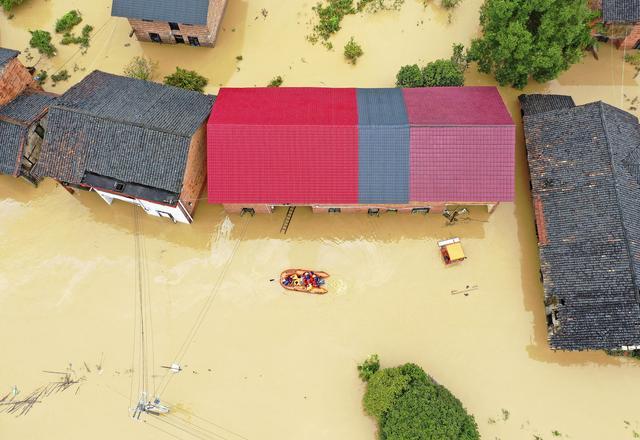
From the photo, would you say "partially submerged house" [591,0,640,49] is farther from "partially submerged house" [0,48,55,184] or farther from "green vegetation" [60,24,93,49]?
"partially submerged house" [0,48,55,184]

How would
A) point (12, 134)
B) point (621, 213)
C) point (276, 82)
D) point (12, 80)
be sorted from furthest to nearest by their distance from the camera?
point (276, 82) < point (12, 80) < point (12, 134) < point (621, 213)

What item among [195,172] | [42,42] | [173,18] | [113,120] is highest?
[173,18]

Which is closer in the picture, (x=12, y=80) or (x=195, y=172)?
(x=195, y=172)

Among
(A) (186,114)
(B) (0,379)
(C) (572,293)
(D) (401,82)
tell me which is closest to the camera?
(C) (572,293)

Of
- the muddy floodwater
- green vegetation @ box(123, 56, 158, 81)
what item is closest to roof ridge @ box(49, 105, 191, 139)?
the muddy floodwater

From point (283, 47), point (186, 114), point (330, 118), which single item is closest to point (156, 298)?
point (186, 114)

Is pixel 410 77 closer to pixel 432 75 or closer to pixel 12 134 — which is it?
pixel 432 75

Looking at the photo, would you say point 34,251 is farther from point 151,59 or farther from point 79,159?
point 151,59

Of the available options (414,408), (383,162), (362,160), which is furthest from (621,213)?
(414,408)
